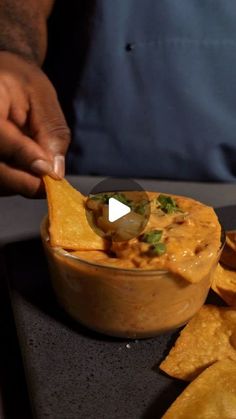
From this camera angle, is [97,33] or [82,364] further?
[97,33]

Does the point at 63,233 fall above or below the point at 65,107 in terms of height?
above

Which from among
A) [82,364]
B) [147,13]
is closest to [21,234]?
[82,364]

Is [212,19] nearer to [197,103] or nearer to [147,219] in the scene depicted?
[197,103]

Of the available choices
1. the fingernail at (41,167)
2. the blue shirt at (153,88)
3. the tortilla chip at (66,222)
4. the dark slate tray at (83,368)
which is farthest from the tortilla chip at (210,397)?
the blue shirt at (153,88)

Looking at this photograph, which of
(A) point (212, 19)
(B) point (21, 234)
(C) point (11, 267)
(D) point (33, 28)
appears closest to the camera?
(C) point (11, 267)

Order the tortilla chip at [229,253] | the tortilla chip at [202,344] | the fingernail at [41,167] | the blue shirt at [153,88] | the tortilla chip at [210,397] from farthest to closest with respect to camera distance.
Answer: the blue shirt at [153,88], the tortilla chip at [229,253], the fingernail at [41,167], the tortilla chip at [202,344], the tortilla chip at [210,397]

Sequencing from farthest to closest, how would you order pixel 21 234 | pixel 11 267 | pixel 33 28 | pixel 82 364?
1. pixel 33 28
2. pixel 21 234
3. pixel 11 267
4. pixel 82 364

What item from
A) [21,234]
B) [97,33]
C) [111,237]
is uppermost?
[97,33]

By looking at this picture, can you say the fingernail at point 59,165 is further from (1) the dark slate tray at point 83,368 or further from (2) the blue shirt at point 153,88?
(2) the blue shirt at point 153,88
